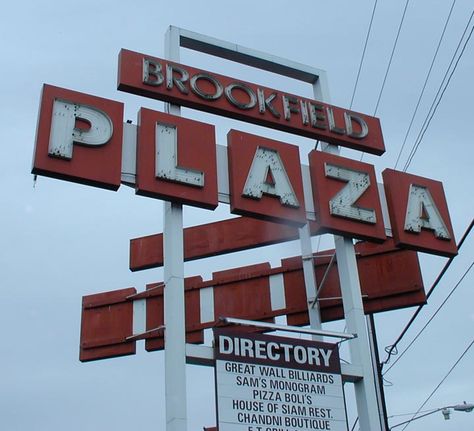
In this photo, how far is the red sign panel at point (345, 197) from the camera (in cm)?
1337

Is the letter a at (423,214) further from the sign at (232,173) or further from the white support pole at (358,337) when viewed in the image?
the white support pole at (358,337)

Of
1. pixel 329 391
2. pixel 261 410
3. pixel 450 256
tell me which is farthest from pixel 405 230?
pixel 261 410

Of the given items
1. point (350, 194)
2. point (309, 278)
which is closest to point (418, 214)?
point (350, 194)

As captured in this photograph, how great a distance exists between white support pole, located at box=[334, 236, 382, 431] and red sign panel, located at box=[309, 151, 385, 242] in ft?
1.21

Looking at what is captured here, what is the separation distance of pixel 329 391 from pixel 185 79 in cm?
569

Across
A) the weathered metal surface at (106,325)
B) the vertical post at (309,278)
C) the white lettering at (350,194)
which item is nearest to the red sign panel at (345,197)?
the white lettering at (350,194)

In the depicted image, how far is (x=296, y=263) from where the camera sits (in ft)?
50.6

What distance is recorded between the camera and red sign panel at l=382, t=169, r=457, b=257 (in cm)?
1391

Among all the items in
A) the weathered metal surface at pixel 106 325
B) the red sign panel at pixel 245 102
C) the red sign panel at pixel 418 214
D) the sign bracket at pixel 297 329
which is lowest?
the sign bracket at pixel 297 329

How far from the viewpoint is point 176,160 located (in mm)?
12633

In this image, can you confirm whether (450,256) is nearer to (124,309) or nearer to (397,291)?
(397,291)

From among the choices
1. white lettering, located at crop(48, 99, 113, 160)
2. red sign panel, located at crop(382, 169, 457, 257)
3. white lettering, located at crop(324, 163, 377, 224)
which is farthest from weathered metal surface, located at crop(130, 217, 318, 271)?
white lettering, located at crop(48, 99, 113, 160)

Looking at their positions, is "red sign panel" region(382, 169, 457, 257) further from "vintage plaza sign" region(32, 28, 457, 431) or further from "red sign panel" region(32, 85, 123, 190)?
"red sign panel" region(32, 85, 123, 190)

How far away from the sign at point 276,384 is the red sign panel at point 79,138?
3.06m
